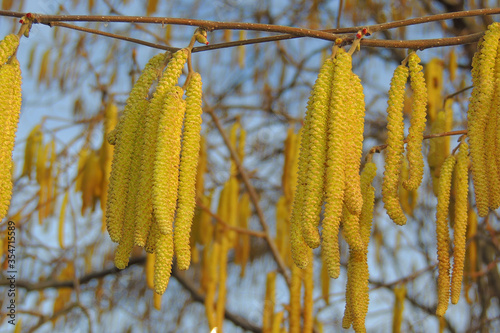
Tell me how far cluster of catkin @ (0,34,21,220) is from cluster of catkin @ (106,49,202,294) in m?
0.16

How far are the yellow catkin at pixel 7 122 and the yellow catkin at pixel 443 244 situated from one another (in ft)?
2.53

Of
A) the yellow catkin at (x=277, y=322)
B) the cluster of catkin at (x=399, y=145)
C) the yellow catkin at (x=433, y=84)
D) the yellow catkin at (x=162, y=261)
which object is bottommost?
the yellow catkin at (x=162, y=261)

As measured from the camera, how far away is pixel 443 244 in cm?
112

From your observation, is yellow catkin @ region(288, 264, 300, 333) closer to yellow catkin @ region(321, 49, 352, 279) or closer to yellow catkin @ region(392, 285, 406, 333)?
yellow catkin @ region(392, 285, 406, 333)

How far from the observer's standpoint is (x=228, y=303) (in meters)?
3.83

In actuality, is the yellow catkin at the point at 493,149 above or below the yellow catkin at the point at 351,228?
above

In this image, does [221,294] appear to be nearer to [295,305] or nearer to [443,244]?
[295,305]

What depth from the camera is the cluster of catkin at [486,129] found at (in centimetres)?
102

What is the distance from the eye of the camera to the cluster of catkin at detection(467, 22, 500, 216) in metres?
1.02

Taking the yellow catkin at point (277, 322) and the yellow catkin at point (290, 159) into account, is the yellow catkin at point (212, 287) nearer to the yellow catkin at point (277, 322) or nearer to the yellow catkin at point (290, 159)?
the yellow catkin at point (277, 322)

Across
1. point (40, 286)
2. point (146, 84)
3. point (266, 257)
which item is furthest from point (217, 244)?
point (266, 257)

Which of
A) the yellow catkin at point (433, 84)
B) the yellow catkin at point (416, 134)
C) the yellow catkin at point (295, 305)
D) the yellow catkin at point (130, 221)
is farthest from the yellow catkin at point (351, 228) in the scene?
the yellow catkin at point (433, 84)

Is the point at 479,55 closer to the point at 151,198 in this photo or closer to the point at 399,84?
the point at 399,84

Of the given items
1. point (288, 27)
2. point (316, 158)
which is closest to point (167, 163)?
point (316, 158)
